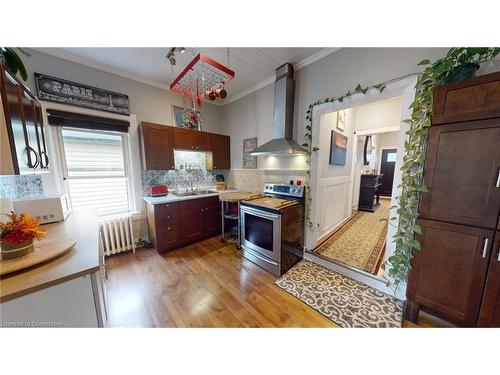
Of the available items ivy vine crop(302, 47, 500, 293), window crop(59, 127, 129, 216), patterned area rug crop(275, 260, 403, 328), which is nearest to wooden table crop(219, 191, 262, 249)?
patterned area rug crop(275, 260, 403, 328)

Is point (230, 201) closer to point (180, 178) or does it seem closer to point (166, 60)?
point (180, 178)

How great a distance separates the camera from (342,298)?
1748 millimetres

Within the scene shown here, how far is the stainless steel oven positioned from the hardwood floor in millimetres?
240

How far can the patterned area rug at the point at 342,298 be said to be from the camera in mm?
1504

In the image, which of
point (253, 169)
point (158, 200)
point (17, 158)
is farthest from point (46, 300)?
point (253, 169)

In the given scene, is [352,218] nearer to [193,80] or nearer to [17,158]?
[193,80]

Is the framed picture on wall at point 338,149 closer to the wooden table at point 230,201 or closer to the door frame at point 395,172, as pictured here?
the door frame at point 395,172

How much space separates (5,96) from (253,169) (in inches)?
108

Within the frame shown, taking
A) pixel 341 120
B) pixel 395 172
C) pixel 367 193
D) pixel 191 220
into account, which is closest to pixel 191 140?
pixel 191 220

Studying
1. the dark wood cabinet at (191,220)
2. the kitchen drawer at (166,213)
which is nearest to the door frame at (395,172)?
the dark wood cabinet at (191,220)

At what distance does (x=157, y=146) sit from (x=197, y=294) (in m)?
2.23

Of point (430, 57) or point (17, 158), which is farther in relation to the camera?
point (430, 57)
